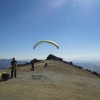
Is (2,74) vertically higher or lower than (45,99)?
higher

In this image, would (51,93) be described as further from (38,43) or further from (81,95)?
(38,43)

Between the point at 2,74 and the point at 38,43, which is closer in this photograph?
the point at 2,74

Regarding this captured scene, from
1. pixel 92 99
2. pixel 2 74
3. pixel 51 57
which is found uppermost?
pixel 51 57

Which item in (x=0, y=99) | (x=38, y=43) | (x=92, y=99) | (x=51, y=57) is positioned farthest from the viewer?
(x=51, y=57)

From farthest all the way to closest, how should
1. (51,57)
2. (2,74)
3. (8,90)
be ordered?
(51,57), (2,74), (8,90)

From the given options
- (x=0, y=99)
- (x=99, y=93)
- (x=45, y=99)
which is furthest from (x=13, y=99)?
(x=99, y=93)

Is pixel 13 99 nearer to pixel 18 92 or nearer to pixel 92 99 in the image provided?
pixel 18 92

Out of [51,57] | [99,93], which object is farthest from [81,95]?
[51,57]

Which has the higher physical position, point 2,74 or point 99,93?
point 2,74

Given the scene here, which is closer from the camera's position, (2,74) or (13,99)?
(13,99)
